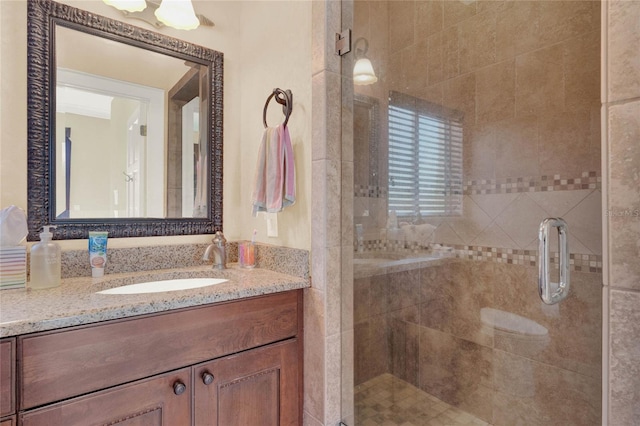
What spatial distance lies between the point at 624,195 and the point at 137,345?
1276 millimetres

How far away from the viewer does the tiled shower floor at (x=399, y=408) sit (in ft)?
4.88

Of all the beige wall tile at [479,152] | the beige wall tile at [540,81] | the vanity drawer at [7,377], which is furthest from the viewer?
the beige wall tile at [479,152]

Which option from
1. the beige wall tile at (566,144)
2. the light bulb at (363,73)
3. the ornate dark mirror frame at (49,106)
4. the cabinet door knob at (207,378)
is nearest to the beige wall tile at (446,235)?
the beige wall tile at (566,144)

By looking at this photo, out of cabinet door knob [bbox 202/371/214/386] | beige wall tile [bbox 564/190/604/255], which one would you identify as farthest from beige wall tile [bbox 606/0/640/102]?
cabinet door knob [bbox 202/371/214/386]

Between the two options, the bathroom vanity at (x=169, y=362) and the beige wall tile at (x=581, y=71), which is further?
the beige wall tile at (x=581, y=71)

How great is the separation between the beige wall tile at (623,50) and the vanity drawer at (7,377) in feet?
4.86

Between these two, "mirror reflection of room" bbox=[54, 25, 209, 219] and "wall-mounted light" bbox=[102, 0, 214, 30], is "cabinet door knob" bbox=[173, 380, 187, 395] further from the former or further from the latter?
"wall-mounted light" bbox=[102, 0, 214, 30]

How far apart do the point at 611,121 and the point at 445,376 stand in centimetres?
138

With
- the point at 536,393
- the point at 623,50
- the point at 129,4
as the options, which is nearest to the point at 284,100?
the point at 129,4

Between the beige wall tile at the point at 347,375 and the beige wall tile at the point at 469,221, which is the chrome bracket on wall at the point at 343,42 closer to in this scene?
the beige wall tile at the point at 469,221

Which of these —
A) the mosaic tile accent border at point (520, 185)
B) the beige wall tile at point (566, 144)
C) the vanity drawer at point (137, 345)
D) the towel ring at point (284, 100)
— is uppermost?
the towel ring at point (284, 100)

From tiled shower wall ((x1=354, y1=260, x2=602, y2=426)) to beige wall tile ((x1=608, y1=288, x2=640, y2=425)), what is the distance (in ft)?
1.40

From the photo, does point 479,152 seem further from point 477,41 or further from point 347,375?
point 347,375

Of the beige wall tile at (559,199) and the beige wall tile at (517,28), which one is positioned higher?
the beige wall tile at (517,28)
